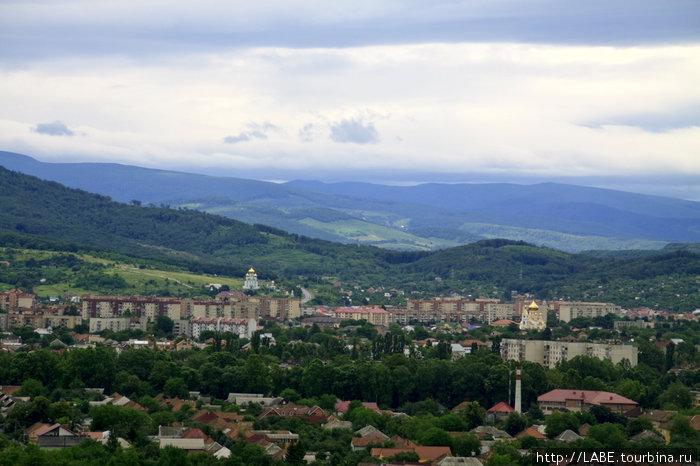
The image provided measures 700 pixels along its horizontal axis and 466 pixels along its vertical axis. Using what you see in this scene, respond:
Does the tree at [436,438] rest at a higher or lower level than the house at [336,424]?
higher

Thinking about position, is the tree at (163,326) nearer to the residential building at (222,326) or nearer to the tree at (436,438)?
the residential building at (222,326)

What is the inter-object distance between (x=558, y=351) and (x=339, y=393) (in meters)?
27.6

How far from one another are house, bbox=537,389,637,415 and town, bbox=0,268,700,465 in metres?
0.13

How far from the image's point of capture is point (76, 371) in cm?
8431

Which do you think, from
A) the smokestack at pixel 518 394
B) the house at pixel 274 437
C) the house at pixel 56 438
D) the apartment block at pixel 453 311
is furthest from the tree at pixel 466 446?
the apartment block at pixel 453 311

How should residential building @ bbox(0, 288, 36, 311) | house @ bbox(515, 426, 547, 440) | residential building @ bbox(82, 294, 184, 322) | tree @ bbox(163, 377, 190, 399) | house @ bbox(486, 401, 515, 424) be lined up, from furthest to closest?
residential building @ bbox(0, 288, 36, 311), residential building @ bbox(82, 294, 184, 322), tree @ bbox(163, 377, 190, 399), house @ bbox(486, 401, 515, 424), house @ bbox(515, 426, 547, 440)

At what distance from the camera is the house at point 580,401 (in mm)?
79062

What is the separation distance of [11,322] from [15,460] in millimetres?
77653

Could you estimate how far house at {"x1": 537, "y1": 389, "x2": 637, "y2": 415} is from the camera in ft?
259

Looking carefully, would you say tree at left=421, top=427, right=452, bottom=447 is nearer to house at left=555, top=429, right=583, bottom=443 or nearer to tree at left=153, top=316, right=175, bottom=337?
house at left=555, top=429, right=583, bottom=443

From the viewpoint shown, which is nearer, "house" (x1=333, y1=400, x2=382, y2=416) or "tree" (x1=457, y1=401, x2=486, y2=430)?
"tree" (x1=457, y1=401, x2=486, y2=430)

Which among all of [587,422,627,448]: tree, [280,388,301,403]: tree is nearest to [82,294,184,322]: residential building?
[280,388,301,403]: tree

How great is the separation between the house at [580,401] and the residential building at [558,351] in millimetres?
20969

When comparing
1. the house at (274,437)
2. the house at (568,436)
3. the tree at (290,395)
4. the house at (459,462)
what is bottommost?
the tree at (290,395)
